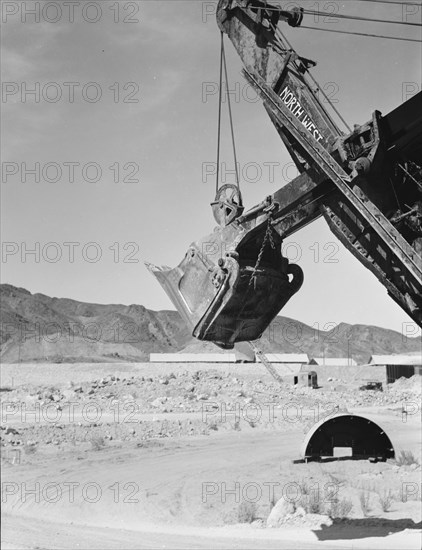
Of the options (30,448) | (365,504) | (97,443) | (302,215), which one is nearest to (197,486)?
(365,504)

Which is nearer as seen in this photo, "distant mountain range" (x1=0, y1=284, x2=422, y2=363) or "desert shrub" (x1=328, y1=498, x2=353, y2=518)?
"desert shrub" (x1=328, y1=498, x2=353, y2=518)

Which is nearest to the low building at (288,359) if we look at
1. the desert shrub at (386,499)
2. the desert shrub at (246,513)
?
the desert shrub at (386,499)

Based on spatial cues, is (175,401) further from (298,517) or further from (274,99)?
(274,99)

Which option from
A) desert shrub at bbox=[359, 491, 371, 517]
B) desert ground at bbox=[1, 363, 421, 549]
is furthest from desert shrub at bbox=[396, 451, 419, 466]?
desert shrub at bbox=[359, 491, 371, 517]

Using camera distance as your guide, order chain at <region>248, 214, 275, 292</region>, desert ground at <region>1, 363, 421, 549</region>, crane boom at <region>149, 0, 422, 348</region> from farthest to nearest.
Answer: desert ground at <region>1, 363, 421, 549</region>, chain at <region>248, 214, 275, 292</region>, crane boom at <region>149, 0, 422, 348</region>

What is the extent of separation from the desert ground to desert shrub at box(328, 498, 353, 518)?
0.03m

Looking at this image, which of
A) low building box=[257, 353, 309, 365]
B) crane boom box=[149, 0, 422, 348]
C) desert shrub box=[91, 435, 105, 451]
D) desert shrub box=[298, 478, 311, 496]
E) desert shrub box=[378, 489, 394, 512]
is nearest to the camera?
crane boom box=[149, 0, 422, 348]

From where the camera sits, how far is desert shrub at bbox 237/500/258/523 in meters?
9.75

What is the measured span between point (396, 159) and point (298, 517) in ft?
17.6

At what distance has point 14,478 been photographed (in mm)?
13156

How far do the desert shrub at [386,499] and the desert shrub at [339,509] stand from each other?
505 mm

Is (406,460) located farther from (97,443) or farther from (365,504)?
(97,443)

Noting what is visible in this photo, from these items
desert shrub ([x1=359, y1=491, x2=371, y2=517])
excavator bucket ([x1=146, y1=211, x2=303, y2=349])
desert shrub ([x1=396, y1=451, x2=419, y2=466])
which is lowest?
desert shrub ([x1=396, y1=451, x2=419, y2=466])

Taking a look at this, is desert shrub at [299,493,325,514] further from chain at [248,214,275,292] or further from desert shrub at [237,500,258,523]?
chain at [248,214,275,292]
